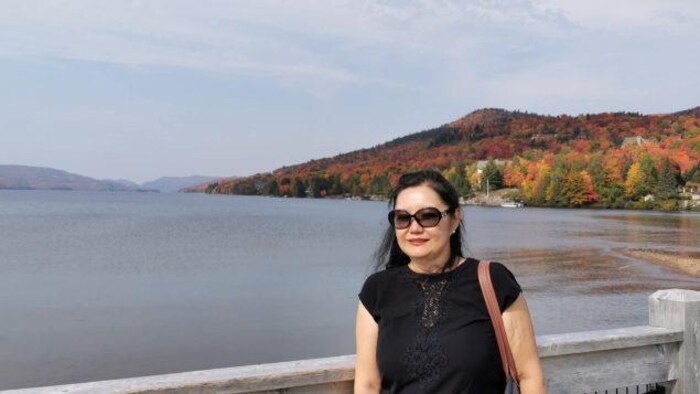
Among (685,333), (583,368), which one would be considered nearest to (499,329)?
(583,368)

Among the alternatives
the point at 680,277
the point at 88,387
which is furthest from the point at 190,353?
the point at 680,277

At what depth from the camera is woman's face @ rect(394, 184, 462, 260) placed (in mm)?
2703

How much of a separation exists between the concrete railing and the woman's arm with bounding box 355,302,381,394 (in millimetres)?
120

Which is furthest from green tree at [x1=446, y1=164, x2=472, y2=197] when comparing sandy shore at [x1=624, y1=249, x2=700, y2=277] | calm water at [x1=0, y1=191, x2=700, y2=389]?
sandy shore at [x1=624, y1=249, x2=700, y2=277]

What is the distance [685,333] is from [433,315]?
188 centimetres

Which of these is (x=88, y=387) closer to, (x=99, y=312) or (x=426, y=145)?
(x=99, y=312)

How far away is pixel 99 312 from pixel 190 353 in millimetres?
6207

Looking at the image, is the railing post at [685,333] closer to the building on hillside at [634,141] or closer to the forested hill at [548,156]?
the forested hill at [548,156]

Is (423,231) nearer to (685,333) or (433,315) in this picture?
(433,315)

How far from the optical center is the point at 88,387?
91.9 inches

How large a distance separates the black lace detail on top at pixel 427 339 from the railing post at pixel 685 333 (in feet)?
5.67

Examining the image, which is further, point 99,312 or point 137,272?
point 137,272

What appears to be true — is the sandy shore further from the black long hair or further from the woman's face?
the woman's face

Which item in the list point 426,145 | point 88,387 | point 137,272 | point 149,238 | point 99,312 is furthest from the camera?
point 426,145
